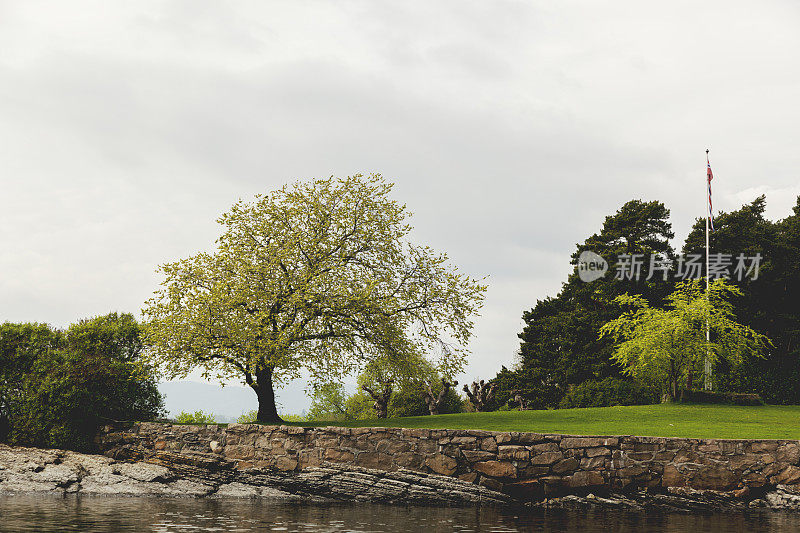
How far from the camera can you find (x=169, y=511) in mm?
19703

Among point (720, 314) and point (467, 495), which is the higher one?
point (720, 314)

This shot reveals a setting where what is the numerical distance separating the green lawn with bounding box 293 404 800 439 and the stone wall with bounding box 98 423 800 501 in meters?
1.36

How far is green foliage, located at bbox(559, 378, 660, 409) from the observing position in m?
43.7

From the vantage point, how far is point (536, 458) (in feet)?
80.1

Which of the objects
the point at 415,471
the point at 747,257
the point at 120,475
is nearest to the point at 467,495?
the point at 415,471

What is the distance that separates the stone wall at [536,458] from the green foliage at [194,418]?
623cm

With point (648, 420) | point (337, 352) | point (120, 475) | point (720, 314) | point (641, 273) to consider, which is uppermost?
point (641, 273)

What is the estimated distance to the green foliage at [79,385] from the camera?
2872 cm

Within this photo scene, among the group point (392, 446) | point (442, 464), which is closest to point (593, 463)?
point (442, 464)

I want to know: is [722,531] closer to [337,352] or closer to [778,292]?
[337,352]

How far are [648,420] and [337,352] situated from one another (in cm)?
1396

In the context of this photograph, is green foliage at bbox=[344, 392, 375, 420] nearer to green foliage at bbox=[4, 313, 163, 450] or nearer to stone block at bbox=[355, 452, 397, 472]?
green foliage at bbox=[4, 313, 163, 450]

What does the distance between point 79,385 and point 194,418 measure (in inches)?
403

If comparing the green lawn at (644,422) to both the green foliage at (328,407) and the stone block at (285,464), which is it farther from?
the green foliage at (328,407)
